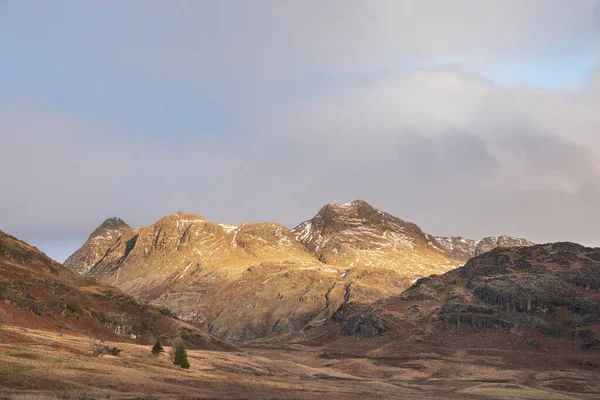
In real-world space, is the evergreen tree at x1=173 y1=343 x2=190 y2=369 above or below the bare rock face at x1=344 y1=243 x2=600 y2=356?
below

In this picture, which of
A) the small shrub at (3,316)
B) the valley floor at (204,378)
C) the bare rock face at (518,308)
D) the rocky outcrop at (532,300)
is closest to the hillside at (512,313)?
the rocky outcrop at (532,300)

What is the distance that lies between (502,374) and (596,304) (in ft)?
195

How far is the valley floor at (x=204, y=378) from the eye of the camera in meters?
43.5

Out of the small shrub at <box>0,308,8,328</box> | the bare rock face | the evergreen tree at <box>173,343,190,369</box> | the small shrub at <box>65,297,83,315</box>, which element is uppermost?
the bare rock face

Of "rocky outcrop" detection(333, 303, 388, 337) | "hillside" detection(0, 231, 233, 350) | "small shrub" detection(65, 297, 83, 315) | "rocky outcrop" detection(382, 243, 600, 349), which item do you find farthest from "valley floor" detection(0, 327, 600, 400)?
"rocky outcrop" detection(333, 303, 388, 337)

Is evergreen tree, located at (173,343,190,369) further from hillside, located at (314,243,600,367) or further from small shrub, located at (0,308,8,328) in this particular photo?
hillside, located at (314,243,600,367)

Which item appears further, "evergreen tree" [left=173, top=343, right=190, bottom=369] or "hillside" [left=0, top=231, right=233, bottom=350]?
"hillside" [left=0, top=231, right=233, bottom=350]

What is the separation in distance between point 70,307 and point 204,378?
201ft

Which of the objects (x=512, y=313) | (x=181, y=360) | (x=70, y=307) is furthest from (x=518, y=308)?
(x=70, y=307)

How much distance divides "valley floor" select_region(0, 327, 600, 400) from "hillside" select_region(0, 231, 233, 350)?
68.8 feet

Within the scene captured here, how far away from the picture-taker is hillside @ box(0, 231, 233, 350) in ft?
330

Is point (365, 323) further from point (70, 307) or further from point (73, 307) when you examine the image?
point (70, 307)

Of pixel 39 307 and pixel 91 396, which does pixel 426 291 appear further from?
pixel 91 396

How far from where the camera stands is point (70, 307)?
112 m
